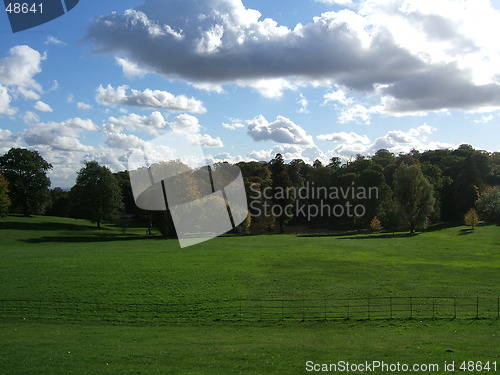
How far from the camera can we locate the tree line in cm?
8112

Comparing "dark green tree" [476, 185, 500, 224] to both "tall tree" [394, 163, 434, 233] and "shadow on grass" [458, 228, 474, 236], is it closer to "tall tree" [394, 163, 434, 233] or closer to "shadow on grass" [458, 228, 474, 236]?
"shadow on grass" [458, 228, 474, 236]

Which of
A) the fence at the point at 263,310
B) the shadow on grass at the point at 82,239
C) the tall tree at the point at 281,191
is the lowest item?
the fence at the point at 263,310

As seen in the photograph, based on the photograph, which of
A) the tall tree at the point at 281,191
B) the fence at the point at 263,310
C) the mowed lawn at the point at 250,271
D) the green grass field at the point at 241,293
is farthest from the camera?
the tall tree at the point at 281,191

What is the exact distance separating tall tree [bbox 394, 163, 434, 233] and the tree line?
17 cm

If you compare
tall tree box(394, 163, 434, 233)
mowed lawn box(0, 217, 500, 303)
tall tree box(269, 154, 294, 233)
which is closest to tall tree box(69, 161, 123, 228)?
mowed lawn box(0, 217, 500, 303)

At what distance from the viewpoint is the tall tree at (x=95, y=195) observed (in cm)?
8419

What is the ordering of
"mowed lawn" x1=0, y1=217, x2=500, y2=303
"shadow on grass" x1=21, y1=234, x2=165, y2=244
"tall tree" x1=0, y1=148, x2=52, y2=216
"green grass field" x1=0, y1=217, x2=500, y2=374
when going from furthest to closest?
"tall tree" x1=0, y1=148, x2=52, y2=216 < "shadow on grass" x1=21, y1=234, x2=165, y2=244 < "mowed lawn" x1=0, y1=217, x2=500, y2=303 < "green grass field" x1=0, y1=217, x2=500, y2=374

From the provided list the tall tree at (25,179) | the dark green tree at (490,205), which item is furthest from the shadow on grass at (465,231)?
the tall tree at (25,179)

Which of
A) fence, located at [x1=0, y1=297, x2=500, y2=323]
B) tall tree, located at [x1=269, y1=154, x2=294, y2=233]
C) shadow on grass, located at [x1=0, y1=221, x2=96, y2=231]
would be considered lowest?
fence, located at [x1=0, y1=297, x2=500, y2=323]

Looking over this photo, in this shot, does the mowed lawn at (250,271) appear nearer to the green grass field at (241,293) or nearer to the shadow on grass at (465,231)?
the green grass field at (241,293)

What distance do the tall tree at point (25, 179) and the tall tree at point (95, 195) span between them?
7482mm

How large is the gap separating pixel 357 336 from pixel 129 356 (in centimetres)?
1081

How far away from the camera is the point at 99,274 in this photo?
37.7 metres

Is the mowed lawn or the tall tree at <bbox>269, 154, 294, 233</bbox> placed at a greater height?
the tall tree at <bbox>269, 154, 294, 233</bbox>
